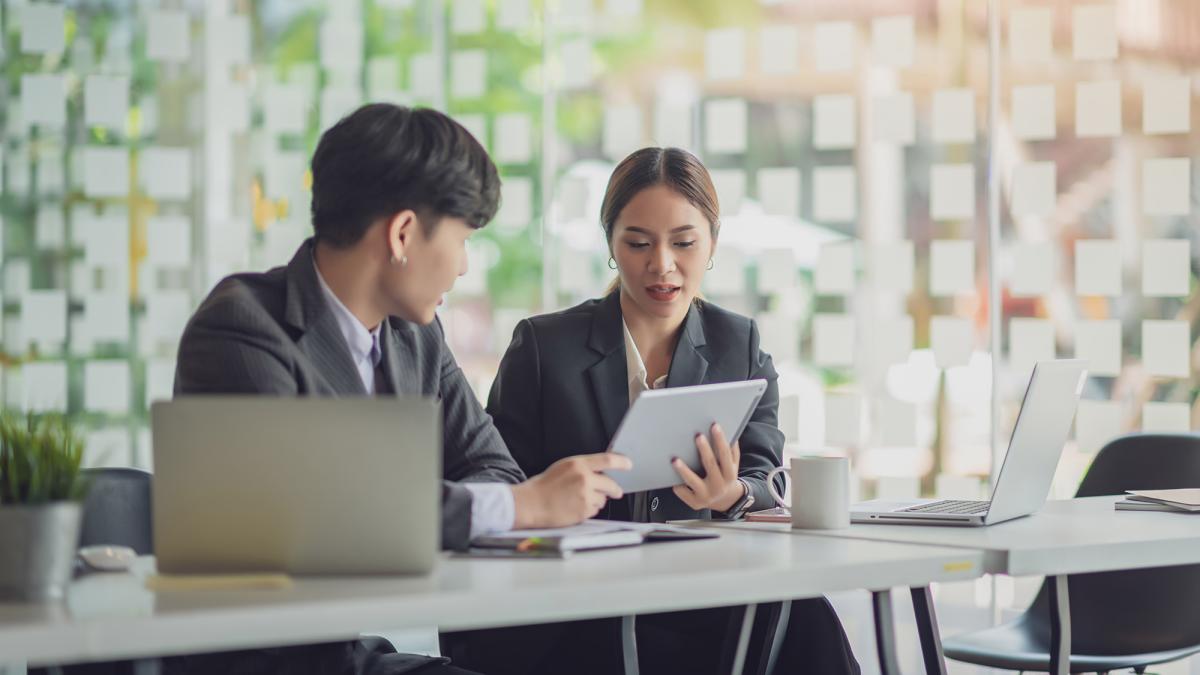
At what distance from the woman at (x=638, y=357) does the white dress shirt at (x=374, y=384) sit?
636 millimetres

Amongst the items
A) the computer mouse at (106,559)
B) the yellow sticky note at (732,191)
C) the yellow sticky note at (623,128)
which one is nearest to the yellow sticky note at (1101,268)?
the yellow sticky note at (732,191)

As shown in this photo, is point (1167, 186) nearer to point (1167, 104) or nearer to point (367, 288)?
point (1167, 104)

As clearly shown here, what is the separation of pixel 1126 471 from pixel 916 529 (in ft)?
3.62

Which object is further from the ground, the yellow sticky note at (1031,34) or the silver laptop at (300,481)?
the yellow sticky note at (1031,34)

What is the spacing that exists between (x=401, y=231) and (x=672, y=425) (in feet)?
1.63

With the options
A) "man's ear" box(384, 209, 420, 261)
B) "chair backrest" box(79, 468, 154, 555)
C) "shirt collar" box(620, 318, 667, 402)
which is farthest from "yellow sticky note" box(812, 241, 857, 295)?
"chair backrest" box(79, 468, 154, 555)

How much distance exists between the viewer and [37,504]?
1.38 metres

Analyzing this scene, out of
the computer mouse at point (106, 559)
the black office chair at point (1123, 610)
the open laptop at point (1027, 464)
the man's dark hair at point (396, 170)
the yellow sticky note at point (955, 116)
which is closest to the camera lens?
the computer mouse at point (106, 559)

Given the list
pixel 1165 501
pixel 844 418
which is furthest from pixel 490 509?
pixel 844 418

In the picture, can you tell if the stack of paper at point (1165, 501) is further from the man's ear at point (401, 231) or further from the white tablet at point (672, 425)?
the man's ear at point (401, 231)

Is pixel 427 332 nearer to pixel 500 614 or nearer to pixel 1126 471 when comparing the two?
pixel 500 614

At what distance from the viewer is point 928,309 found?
4566 mm

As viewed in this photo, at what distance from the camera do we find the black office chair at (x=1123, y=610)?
2664 millimetres

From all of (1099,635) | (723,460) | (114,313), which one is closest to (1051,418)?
(723,460)
